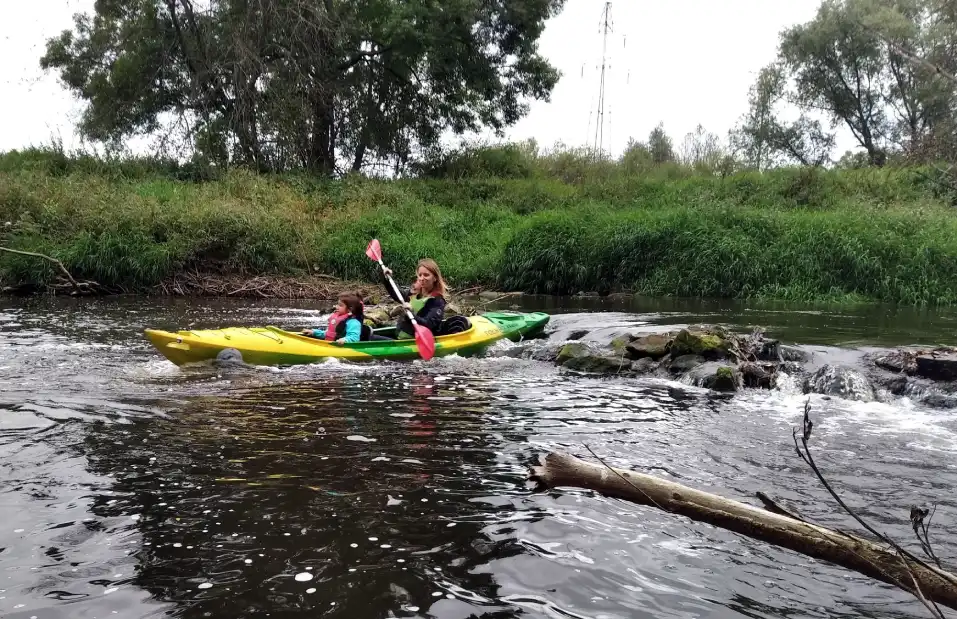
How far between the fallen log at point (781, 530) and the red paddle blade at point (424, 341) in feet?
14.2

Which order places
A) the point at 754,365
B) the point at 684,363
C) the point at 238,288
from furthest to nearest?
the point at 238,288 → the point at 684,363 → the point at 754,365

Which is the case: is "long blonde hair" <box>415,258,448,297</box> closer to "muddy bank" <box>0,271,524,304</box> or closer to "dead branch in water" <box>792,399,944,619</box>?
"muddy bank" <box>0,271,524,304</box>

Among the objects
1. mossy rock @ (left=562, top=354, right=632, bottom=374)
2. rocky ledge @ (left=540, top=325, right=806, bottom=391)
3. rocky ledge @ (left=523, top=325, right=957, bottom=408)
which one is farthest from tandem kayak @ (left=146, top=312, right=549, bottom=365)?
mossy rock @ (left=562, top=354, right=632, bottom=374)

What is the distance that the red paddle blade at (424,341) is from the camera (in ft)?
22.7

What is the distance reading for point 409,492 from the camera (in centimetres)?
316

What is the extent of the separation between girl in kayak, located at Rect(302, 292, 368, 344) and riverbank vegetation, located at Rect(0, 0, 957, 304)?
17.1ft

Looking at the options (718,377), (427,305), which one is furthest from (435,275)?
(718,377)

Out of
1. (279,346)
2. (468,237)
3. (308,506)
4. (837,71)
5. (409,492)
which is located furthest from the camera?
(837,71)

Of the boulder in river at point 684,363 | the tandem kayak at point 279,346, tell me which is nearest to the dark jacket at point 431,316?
the tandem kayak at point 279,346

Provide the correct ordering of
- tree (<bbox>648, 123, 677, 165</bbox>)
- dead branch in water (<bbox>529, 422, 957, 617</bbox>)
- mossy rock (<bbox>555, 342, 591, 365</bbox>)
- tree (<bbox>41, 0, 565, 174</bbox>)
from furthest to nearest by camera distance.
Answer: tree (<bbox>648, 123, 677, 165</bbox>), tree (<bbox>41, 0, 565, 174</bbox>), mossy rock (<bbox>555, 342, 591, 365</bbox>), dead branch in water (<bbox>529, 422, 957, 617</bbox>)

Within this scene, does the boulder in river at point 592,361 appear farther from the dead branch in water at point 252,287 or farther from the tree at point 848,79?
the tree at point 848,79

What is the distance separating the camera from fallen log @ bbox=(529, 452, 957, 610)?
1846 millimetres

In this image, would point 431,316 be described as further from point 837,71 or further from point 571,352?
point 837,71

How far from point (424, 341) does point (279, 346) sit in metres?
1.39
